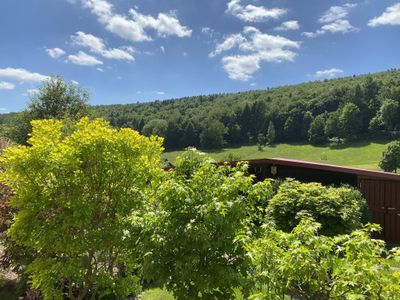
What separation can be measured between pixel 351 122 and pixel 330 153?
10771 mm

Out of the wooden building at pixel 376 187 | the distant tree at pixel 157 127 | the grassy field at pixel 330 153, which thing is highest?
the distant tree at pixel 157 127

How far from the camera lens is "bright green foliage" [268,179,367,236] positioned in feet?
26.3

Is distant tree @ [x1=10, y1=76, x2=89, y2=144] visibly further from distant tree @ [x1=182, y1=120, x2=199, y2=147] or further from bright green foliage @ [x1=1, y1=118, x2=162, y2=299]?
distant tree @ [x1=182, y1=120, x2=199, y2=147]

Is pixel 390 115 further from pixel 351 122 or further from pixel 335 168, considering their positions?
pixel 335 168

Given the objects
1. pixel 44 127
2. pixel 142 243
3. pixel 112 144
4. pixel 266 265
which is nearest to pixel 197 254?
pixel 142 243

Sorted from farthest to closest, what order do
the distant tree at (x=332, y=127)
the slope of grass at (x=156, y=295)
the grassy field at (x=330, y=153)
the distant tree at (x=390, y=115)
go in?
the distant tree at (x=332, y=127)
the distant tree at (x=390, y=115)
the grassy field at (x=330, y=153)
the slope of grass at (x=156, y=295)

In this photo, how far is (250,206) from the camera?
4574mm

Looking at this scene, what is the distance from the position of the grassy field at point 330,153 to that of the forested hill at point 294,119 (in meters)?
4.09

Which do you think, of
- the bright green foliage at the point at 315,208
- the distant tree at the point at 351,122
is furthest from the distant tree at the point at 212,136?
the bright green foliage at the point at 315,208

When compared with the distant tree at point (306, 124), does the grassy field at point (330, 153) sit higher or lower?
lower

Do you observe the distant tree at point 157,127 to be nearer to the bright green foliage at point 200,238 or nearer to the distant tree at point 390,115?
the distant tree at point 390,115

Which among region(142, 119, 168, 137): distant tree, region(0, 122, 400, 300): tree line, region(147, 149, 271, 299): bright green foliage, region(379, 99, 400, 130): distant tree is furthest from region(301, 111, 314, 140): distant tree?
region(147, 149, 271, 299): bright green foliage

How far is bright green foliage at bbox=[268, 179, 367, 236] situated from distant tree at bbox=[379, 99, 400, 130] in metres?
69.0

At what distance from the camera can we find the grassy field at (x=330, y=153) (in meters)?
59.3
